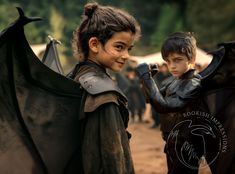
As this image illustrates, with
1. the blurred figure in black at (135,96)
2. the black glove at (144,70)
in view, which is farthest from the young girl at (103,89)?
the blurred figure in black at (135,96)

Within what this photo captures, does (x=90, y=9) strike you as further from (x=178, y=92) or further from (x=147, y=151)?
(x=147, y=151)

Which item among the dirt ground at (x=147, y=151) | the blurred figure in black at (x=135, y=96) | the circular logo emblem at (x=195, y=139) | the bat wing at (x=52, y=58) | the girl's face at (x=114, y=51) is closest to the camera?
the girl's face at (x=114, y=51)

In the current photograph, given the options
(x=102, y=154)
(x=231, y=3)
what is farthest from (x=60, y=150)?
(x=231, y=3)

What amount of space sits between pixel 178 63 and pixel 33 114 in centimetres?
158

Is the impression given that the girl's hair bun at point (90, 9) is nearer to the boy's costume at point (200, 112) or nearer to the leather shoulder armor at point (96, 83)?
the leather shoulder armor at point (96, 83)

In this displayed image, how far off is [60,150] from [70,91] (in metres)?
0.27

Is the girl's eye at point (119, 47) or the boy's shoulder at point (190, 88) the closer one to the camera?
the girl's eye at point (119, 47)

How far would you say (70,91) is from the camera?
218 centimetres

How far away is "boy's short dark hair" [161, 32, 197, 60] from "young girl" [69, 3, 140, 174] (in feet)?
4.02

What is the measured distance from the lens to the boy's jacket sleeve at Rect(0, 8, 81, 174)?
205cm

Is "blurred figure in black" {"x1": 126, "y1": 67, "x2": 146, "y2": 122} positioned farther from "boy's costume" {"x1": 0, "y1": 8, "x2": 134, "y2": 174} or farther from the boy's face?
"boy's costume" {"x1": 0, "y1": 8, "x2": 134, "y2": 174}

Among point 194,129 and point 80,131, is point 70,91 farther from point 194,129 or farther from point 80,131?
point 194,129

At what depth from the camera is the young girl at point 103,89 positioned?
6.46ft

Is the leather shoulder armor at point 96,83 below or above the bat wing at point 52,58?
below
